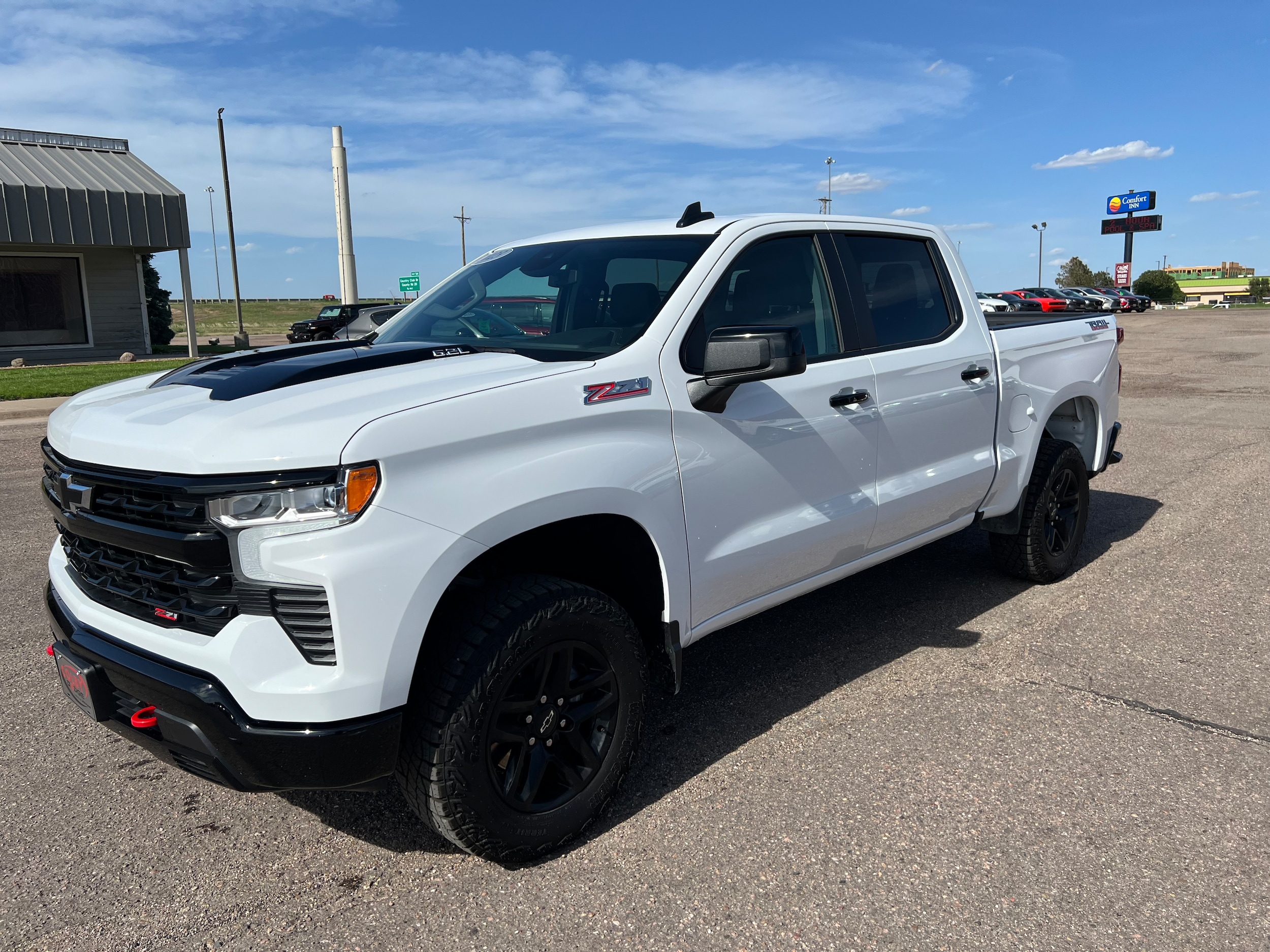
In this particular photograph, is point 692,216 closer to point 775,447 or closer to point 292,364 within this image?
point 775,447

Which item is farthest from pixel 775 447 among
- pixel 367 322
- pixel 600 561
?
pixel 367 322

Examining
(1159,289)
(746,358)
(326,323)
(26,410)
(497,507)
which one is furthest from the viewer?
(1159,289)

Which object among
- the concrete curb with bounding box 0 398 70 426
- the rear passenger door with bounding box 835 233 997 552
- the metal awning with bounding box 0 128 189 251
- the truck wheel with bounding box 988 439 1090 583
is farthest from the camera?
A: the metal awning with bounding box 0 128 189 251

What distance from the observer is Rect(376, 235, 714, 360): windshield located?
10.8 feet

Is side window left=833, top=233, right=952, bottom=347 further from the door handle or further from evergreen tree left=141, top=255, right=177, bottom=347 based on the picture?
evergreen tree left=141, top=255, right=177, bottom=347

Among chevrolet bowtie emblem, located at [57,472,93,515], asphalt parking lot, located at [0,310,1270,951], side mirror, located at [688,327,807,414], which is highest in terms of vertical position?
side mirror, located at [688,327,807,414]

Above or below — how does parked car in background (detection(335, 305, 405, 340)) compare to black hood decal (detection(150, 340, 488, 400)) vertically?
above

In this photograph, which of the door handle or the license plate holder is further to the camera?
the door handle

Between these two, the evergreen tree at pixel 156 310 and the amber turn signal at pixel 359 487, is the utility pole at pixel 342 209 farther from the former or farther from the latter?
the amber turn signal at pixel 359 487

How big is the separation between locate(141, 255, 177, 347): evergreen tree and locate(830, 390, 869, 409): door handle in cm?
3164

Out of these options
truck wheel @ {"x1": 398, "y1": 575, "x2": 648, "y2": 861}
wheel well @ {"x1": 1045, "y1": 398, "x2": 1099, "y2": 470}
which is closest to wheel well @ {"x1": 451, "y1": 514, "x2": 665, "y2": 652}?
truck wheel @ {"x1": 398, "y1": 575, "x2": 648, "y2": 861}

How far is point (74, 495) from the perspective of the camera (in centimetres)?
271

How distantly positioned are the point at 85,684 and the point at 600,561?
1.52 meters

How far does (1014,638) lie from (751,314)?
7.12ft
